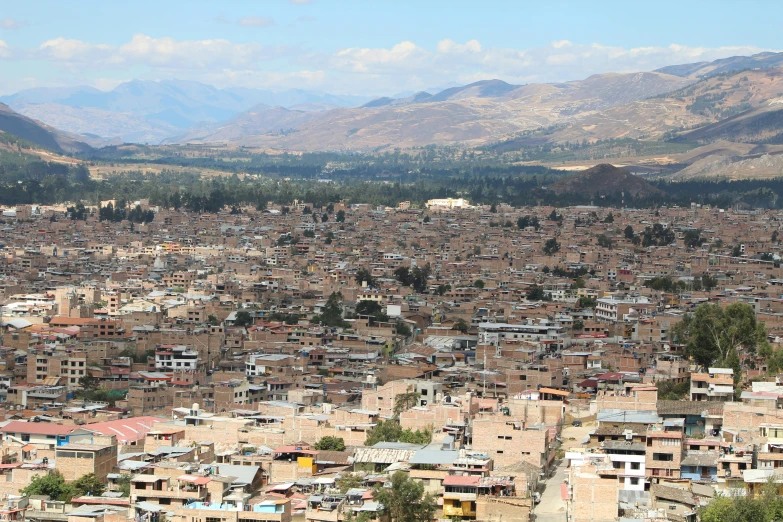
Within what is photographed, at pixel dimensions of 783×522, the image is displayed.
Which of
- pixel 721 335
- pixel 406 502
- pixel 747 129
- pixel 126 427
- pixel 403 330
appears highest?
pixel 747 129

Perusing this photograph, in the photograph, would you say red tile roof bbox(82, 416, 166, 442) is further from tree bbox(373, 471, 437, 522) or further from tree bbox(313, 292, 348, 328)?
tree bbox(313, 292, 348, 328)

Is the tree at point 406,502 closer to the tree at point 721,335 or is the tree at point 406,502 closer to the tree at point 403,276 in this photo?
the tree at point 721,335

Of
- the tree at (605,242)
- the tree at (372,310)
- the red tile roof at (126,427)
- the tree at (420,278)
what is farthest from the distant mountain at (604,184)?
the red tile roof at (126,427)

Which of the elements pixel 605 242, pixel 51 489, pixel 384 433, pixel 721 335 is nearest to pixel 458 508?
pixel 384 433

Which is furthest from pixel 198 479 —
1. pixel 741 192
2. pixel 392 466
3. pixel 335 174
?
pixel 335 174

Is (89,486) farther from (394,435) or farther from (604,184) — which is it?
(604,184)
